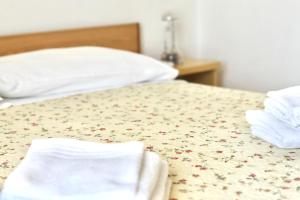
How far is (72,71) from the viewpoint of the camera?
2.29 metres

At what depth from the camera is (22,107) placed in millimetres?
2047

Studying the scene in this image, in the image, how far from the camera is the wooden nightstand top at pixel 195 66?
294 centimetres

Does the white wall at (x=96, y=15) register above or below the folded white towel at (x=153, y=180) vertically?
above

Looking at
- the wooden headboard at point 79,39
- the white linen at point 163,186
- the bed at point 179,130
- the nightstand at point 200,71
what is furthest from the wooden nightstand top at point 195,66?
the white linen at point 163,186

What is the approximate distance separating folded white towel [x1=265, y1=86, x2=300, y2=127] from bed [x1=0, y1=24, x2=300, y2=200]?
10 centimetres

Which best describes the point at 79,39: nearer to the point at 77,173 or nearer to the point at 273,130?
the point at 273,130

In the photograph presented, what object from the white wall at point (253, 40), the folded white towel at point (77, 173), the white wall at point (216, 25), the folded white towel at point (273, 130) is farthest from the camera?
the white wall at point (253, 40)

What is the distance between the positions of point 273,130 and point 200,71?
1640 mm

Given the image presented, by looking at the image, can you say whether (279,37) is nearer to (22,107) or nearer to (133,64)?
(133,64)

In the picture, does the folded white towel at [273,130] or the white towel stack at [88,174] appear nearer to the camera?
the white towel stack at [88,174]

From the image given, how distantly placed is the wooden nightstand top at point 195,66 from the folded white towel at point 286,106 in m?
1.41

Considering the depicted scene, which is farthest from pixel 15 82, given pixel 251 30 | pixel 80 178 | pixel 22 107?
pixel 251 30

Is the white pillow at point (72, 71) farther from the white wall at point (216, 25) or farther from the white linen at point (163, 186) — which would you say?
the white linen at point (163, 186)

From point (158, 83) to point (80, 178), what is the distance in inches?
Answer: 61.1
